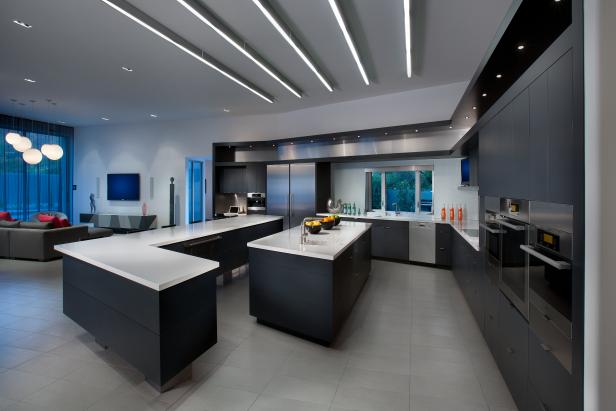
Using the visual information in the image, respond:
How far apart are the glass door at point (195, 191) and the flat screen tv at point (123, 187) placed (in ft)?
5.66

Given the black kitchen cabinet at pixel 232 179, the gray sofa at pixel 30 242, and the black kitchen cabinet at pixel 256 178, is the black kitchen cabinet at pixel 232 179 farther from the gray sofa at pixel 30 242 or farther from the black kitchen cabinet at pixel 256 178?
the gray sofa at pixel 30 242

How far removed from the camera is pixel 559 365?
4.22ft

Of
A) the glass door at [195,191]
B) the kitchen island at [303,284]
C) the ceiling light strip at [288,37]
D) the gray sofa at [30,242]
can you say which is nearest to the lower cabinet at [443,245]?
the kitchen island at [303,284]

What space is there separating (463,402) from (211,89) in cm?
605

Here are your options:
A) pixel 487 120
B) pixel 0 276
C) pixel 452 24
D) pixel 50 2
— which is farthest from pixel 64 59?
pixel 487 120

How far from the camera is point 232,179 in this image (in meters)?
7.35

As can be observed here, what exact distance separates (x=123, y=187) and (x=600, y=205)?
418 inches

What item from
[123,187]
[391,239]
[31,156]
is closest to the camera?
[391,239]

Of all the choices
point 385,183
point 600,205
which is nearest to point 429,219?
point 385,183

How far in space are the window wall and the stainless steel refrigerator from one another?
1.06 meters

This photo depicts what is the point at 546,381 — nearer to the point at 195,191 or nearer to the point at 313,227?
the point at 313,227

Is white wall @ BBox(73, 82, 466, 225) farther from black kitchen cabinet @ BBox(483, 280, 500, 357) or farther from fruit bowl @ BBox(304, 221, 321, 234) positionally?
black kitchen cabinet @ BBox(483, 280, 500, 357)

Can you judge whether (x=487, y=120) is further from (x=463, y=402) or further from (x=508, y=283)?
(x=463, y=402)

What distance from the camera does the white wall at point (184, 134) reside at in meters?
5.71
